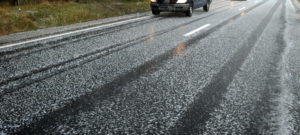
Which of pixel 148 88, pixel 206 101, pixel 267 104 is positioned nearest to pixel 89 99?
pixel 148 88

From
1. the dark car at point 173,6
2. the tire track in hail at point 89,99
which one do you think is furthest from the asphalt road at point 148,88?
the dark car at point 173,6

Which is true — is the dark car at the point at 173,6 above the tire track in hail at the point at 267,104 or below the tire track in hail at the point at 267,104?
above

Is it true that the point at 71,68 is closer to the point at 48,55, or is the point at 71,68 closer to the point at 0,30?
the point at 48,55

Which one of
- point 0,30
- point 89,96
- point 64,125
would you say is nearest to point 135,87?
point 89,96

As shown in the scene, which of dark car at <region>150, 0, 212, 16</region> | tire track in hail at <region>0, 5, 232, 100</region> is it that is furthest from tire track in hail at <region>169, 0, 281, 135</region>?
dark car at <region>150, 0, 212, 16</region>

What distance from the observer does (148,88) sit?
3219mm

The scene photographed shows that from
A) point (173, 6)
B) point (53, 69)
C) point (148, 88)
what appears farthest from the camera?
point (173, 6)

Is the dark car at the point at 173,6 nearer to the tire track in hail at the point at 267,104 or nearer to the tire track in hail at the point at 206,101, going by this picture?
the tire track in hail at the point at 206,101

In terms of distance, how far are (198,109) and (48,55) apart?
310 cm

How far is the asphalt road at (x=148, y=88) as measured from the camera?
233 centimetres

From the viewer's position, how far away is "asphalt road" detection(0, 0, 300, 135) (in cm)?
233

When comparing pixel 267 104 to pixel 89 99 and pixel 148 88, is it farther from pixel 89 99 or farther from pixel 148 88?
pixel 89 99

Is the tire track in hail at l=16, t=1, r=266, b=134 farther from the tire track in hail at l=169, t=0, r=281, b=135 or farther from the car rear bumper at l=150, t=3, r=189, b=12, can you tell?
the car rear bumper at l=150, t=3, r=189, b=12

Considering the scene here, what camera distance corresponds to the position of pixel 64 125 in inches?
89.7
